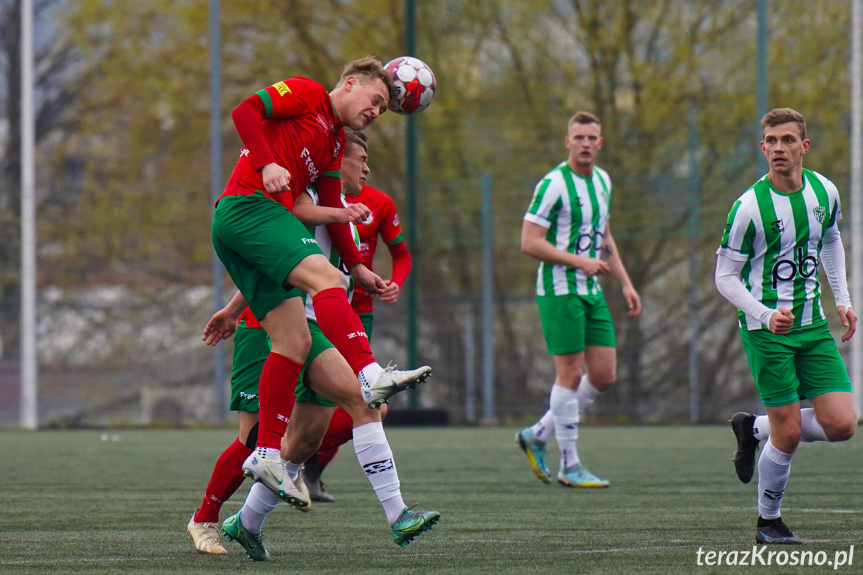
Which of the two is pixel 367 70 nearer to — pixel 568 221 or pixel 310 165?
pixel 310 165

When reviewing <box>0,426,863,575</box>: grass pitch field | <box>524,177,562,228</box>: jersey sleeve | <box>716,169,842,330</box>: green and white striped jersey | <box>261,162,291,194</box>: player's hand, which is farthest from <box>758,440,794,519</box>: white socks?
<box>524,177,562,228</box>: jersey sleeve

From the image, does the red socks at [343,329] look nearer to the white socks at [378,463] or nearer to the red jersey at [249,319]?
the white socks at [378,463]

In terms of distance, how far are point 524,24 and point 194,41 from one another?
612 centimetres

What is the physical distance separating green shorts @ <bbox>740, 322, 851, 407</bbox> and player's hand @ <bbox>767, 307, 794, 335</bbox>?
0.14 meters

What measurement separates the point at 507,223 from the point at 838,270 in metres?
8.80

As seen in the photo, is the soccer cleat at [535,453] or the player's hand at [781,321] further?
the soccer cleat at [535,453]

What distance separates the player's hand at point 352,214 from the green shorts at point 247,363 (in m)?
0.85

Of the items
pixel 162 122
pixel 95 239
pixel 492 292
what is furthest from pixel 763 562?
pixel 162 122

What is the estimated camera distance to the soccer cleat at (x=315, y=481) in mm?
6496

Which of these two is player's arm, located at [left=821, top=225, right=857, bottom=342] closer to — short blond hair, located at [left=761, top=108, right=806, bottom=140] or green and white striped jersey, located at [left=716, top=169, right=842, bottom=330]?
green and white striped jersey, located at [left=716, top=169, right=842, bottom=330]

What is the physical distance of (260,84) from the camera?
17.7 meters

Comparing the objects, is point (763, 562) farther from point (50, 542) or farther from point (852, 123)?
point (852, 123)

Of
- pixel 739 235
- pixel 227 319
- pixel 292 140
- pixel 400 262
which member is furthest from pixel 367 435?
pixel 400 262

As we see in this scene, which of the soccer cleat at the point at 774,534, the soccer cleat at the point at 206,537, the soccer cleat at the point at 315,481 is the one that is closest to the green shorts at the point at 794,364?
the soccer cleat at the point at 774,534
